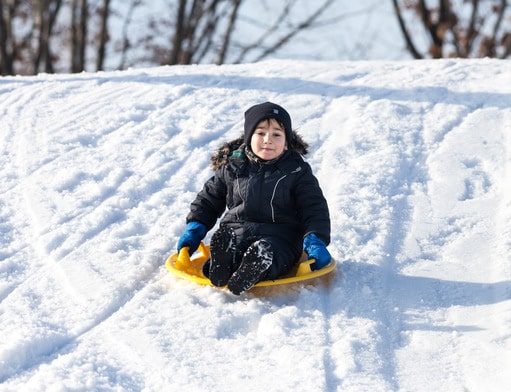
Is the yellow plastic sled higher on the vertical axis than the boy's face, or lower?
lower

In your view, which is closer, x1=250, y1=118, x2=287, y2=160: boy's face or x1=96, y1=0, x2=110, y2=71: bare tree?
x1=250, y1=118, x2=287, y2=160: boy's face

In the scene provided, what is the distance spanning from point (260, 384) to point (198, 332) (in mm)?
468

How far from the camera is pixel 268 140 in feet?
11.8

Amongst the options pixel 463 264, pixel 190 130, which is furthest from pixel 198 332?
pixel 190 130

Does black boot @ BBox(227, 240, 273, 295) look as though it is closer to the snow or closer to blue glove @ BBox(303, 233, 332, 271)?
the snow

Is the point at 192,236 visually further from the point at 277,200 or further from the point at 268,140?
the point at 268,140

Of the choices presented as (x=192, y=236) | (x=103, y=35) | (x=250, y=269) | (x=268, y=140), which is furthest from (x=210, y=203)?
(x=103, y=35)

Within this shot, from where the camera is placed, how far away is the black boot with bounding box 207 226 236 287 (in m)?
3.36

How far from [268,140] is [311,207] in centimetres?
37

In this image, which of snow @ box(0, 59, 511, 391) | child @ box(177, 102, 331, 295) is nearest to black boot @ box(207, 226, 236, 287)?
child @ box(177, 102, 331, 295)

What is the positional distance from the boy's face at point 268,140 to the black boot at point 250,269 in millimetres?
509

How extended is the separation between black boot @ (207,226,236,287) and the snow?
0.11 metres

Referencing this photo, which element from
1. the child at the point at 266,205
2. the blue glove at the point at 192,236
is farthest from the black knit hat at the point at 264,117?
the blue glove at the point at 192,236

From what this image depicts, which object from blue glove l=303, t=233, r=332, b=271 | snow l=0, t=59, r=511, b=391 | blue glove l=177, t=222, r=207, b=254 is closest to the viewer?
snow l=0, t=59, r=511, b=391
